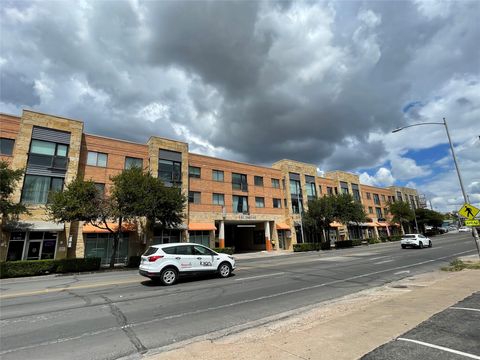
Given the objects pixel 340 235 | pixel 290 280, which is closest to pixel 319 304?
pixel 290 280

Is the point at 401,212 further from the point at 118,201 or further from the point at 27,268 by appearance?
the point at 27,268

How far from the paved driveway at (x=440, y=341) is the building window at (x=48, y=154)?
92.8 ft

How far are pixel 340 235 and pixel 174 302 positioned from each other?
46.6 metres

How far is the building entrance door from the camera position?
902 inches

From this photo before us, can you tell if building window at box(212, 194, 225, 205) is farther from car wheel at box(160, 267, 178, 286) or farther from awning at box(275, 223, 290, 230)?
car wheel at box(160, 267, 178, 286)

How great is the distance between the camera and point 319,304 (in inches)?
318

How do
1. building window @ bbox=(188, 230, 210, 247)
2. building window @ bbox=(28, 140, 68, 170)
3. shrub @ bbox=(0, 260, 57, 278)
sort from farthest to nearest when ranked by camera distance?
building window @ bbox=(188, 230, 210, 247) → building window @ bbox=(28, 140, 68, 170) → shrub @ bbox=(0, 260, 57, 278)

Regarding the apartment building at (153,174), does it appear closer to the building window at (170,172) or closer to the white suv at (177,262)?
the building window at (170,172)

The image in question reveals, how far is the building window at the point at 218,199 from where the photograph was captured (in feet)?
117

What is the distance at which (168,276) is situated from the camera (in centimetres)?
1202

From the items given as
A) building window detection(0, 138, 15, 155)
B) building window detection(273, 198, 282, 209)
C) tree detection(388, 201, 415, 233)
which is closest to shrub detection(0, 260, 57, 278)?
building window detection(0, 138, 15, 155)

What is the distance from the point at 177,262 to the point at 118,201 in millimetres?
11858

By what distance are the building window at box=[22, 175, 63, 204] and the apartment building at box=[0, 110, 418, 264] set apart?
7cm

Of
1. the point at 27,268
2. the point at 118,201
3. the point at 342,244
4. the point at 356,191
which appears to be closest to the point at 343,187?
the point at 356,191
